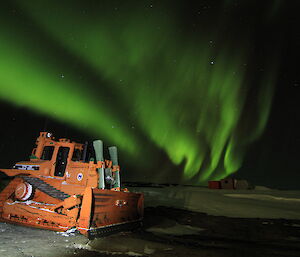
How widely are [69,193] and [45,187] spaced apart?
3.05ft

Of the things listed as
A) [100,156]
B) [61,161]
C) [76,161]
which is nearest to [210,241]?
[100,156]

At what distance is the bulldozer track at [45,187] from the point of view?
9.21 metres

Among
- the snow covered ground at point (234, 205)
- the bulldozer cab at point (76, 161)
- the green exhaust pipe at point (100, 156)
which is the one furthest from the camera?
Answer: the snow covered ground at point (234, 205)

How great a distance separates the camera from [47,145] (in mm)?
10234

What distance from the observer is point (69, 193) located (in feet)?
30.7

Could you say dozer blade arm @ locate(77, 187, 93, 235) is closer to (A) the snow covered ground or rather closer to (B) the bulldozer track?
(B) the bulldozer track

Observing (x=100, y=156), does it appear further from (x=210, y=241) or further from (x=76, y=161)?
(x=210, y=241)

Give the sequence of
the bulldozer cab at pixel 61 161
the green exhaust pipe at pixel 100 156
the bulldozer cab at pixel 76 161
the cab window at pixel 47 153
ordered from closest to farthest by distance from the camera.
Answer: the green exhaust pipe at pixel 100 156
the bulldozer cab at pixel 76 161
the bulldozer cab at pixel 61 161
the cab window at pixel 47 153

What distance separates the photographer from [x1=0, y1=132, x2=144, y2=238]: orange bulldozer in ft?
25.8

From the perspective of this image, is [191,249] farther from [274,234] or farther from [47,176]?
[47,176]

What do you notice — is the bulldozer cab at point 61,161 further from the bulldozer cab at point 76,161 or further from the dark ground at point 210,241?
the dark ground at point 210,241

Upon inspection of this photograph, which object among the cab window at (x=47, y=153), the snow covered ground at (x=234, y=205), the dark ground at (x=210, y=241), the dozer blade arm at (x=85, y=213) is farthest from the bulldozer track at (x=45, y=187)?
the snow covered ground at (x=234, y=205)

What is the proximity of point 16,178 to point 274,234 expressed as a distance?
35.1 ft

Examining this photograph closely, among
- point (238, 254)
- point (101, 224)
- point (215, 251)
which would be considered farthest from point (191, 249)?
point (101, 224)
